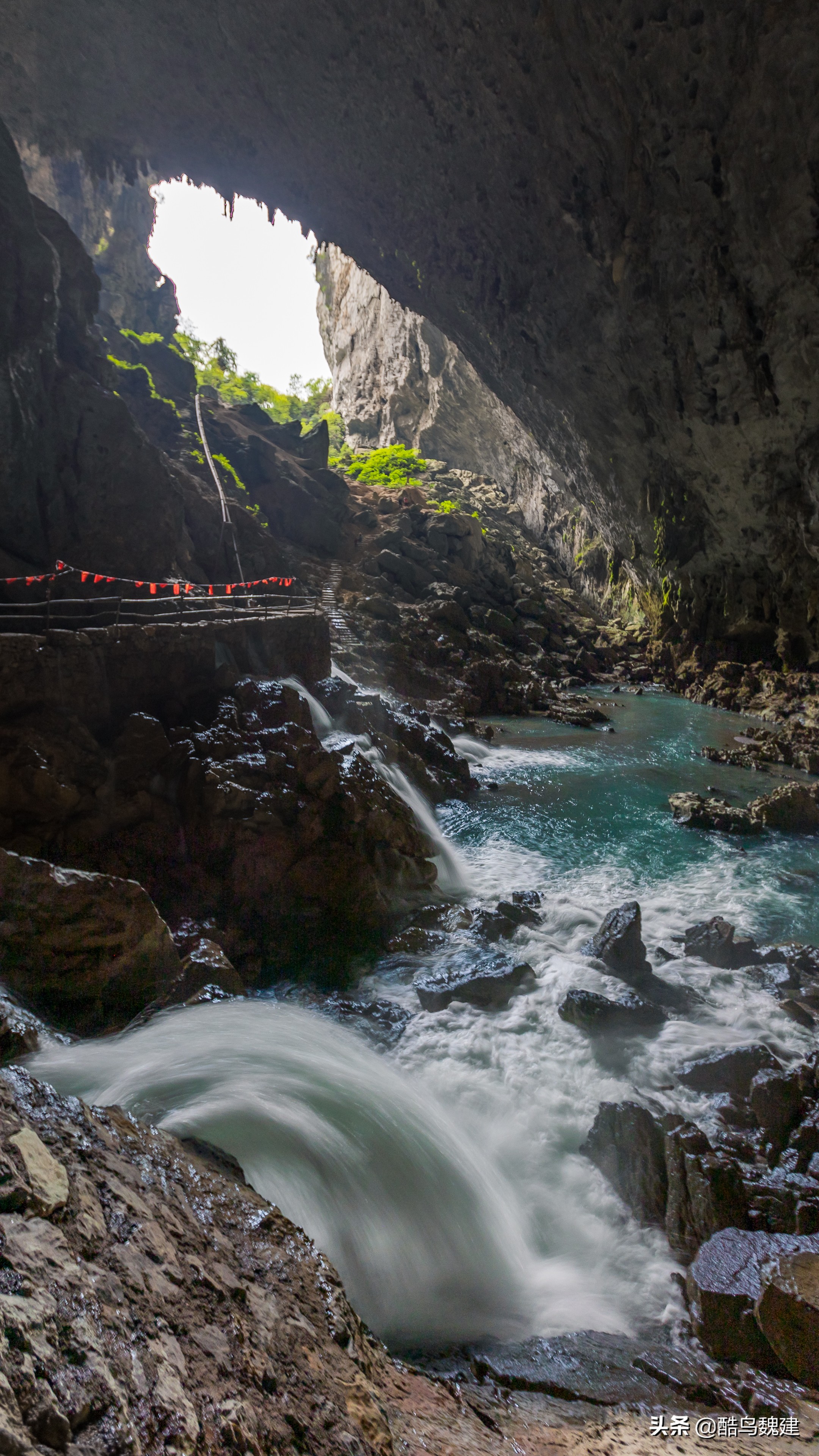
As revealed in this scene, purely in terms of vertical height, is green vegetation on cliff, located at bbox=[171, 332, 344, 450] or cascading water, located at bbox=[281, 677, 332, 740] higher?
green vegetation on cliff, located at bbox=[171, 332, 344, 450]

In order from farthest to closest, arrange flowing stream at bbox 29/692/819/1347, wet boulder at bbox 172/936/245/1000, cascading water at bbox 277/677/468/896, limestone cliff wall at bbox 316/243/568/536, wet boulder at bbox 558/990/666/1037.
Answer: limestone cliff wall at bbox 316/243/568/536 → cascading water at bbox 277/677/468/896 → wet boulder at bbox 558/990/666/1037 → wet boulder at bbox 172/936/245/1000 → flowing stream at bbox 29/692/819/1347

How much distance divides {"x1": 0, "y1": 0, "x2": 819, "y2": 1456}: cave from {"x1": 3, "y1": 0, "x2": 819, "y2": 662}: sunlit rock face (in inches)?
4.4

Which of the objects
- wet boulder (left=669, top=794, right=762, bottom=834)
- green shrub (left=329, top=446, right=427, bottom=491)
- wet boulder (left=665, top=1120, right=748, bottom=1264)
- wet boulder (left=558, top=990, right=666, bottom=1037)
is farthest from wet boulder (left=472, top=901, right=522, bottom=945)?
green shrub (left=329, top=446, right=427, bottom=491)

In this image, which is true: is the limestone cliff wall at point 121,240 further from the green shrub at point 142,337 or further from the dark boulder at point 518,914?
the dark boulder at point 518,914

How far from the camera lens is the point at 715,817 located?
11.0m

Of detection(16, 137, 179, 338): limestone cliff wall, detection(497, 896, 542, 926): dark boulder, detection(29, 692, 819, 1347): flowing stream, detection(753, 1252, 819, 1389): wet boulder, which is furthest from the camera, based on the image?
detection(16, 137, 179, 338): limestone cliff wall

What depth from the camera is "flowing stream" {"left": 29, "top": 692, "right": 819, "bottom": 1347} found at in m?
3.29

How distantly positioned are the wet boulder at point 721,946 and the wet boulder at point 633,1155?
9.89 feet

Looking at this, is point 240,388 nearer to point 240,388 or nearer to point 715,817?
point 240,388

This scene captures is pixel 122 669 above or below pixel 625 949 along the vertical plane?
above

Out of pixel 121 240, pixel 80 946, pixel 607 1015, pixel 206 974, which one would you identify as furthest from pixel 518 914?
pixel 121 240

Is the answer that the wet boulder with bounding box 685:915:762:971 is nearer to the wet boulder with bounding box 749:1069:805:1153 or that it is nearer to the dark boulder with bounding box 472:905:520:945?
the dark boulder with bounding box 472:905:520:945

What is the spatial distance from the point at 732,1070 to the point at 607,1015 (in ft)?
3.91

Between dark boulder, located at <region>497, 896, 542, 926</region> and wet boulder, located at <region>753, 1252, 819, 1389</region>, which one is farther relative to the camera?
dark boulder, located at <region>497, 896, 542, 926</region>
